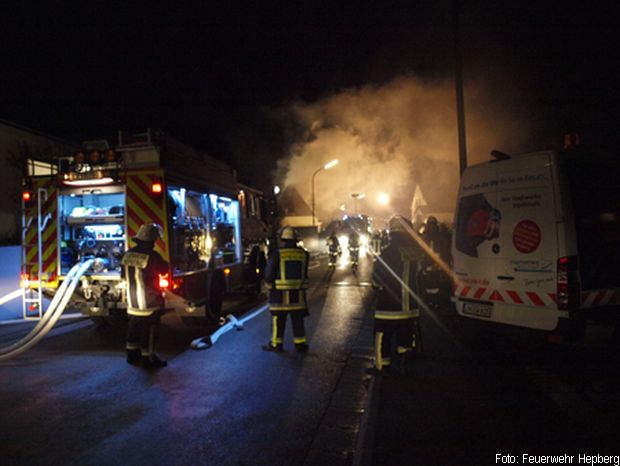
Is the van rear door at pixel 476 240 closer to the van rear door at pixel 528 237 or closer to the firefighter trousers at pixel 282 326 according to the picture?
the van rear door at pixel 528 237

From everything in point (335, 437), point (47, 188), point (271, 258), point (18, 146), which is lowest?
point (335, 437)

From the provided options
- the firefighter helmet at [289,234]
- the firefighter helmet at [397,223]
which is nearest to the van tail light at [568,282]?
the firefighter helmet at [397,223]

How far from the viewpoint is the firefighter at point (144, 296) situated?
16.2 ft

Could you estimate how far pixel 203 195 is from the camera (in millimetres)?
7266

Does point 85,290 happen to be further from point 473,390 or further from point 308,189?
point 308,189

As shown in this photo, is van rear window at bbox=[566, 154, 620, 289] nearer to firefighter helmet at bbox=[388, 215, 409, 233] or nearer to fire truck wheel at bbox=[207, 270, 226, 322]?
firefighter helmet at bbox=[388, 215, 409, 233]

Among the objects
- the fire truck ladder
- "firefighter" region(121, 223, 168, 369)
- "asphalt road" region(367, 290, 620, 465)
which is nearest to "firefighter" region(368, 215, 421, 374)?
"asphalt road" region(367, 290, 620, 465)

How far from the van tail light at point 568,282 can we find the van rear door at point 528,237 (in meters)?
0.08

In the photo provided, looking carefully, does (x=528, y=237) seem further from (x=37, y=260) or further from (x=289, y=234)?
(x=37, y=260)

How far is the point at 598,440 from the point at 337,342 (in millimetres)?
3345

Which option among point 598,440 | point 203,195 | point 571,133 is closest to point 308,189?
point 203,195

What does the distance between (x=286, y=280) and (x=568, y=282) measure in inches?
122

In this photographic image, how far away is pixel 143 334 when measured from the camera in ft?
16.4

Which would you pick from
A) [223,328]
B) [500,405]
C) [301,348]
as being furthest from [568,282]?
[223,328]
